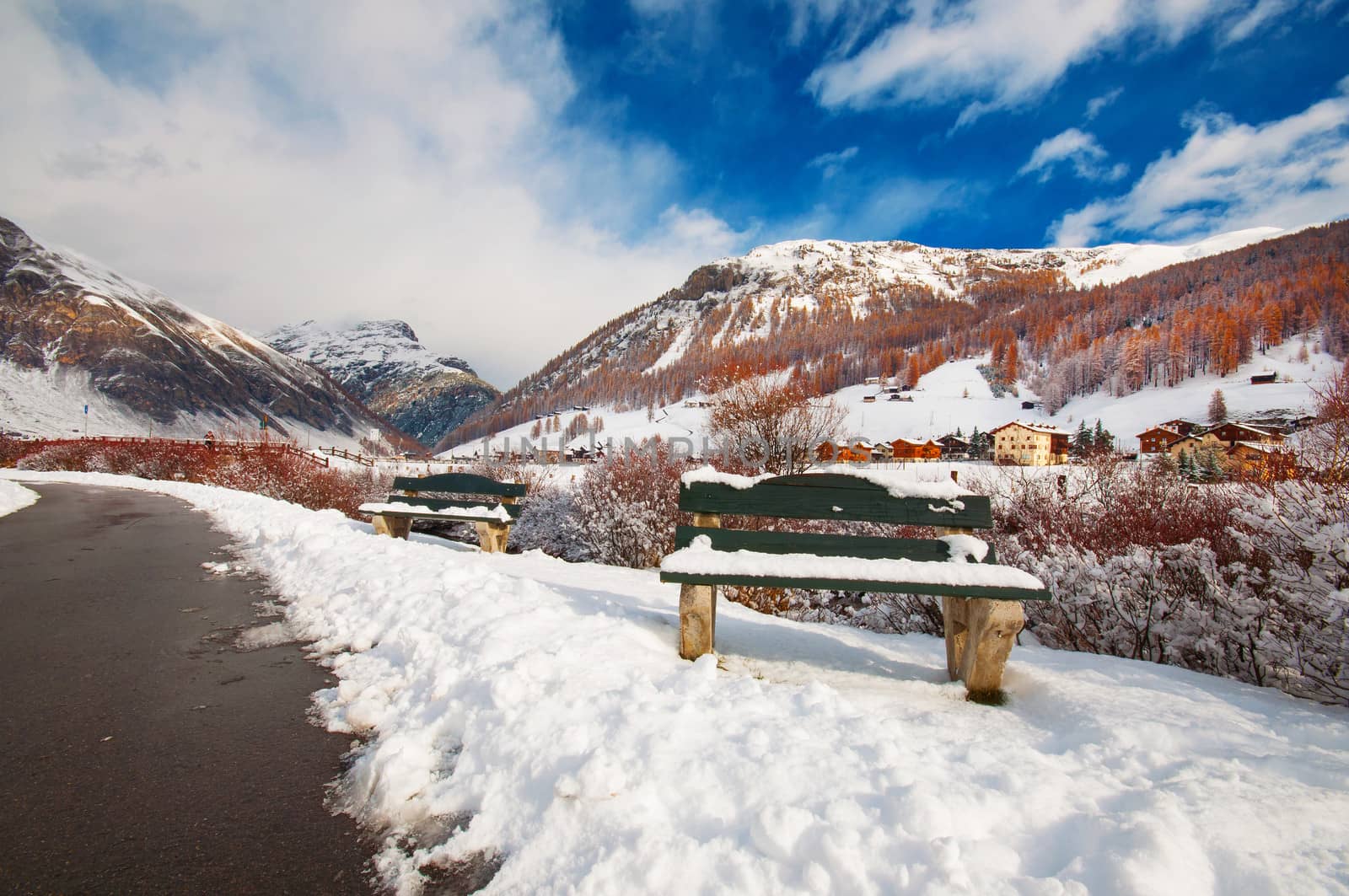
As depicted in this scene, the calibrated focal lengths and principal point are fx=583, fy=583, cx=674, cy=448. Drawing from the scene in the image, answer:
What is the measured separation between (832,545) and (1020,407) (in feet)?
398

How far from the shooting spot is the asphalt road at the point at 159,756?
74.4 inches

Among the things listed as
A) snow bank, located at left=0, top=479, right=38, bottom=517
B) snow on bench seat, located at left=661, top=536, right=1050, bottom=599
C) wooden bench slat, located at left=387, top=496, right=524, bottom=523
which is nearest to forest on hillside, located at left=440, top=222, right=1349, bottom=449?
snow bank, located at left=0, top=479, right=38, bottom=517

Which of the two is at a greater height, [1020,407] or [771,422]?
[1020,407]

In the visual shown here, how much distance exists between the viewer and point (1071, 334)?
131 m

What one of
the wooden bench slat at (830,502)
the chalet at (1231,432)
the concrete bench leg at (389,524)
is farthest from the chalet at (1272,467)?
the chalet at (1231,432)

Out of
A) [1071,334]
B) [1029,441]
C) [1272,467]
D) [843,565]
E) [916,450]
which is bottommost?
[843,565]

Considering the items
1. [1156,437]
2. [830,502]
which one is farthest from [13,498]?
[1156,437]

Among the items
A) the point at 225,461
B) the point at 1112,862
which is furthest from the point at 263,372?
the point at 1112,862

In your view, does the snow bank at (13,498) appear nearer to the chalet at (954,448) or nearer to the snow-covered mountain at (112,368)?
the chalet at (954,448)

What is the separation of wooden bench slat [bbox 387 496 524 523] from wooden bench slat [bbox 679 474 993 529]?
476 centimetres

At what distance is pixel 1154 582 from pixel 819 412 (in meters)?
13.0

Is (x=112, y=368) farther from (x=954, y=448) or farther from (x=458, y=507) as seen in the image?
(x=458, y=507)

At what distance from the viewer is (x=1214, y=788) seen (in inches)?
76.2

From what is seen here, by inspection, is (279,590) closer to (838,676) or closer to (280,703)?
(280,703)
